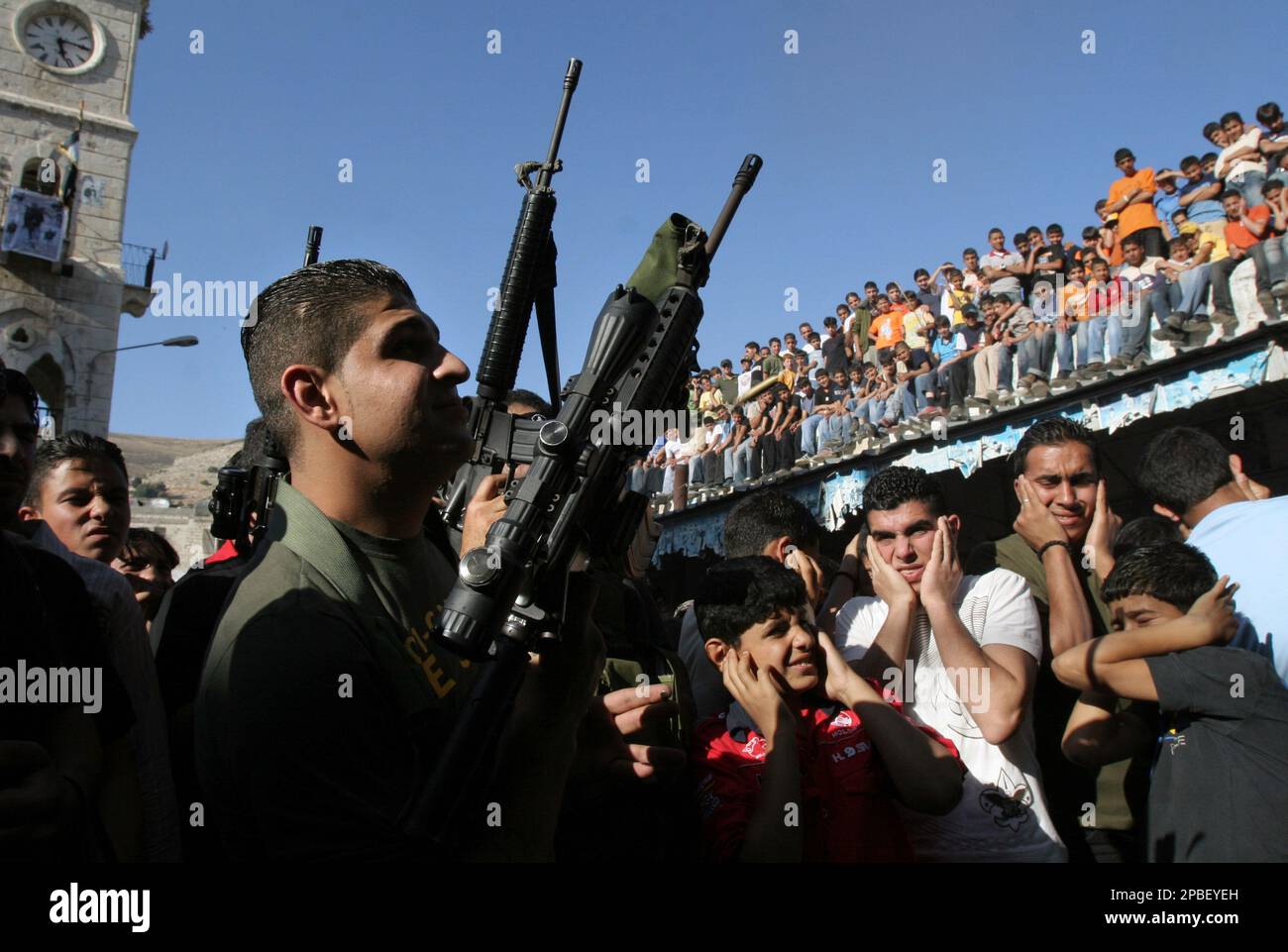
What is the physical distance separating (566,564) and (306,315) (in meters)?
0.81

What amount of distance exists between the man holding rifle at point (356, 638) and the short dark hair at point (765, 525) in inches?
77.0

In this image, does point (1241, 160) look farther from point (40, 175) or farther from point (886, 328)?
point (40, 175)

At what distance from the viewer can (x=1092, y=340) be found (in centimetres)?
886

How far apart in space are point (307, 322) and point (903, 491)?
99.8 inches

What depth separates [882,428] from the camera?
11.7 metres

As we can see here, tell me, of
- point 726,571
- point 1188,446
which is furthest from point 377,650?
point 1188,446

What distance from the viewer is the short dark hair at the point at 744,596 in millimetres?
3168

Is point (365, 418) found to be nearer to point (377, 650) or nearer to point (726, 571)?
point (377, 650)

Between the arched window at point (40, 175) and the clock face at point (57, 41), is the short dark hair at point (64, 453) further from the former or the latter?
the clock face at point (57, 41)

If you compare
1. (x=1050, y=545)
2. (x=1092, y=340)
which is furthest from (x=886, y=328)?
(x=1050, y=545)

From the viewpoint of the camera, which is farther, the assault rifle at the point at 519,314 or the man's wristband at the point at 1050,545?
the man's wristband at the point at 1050,545
